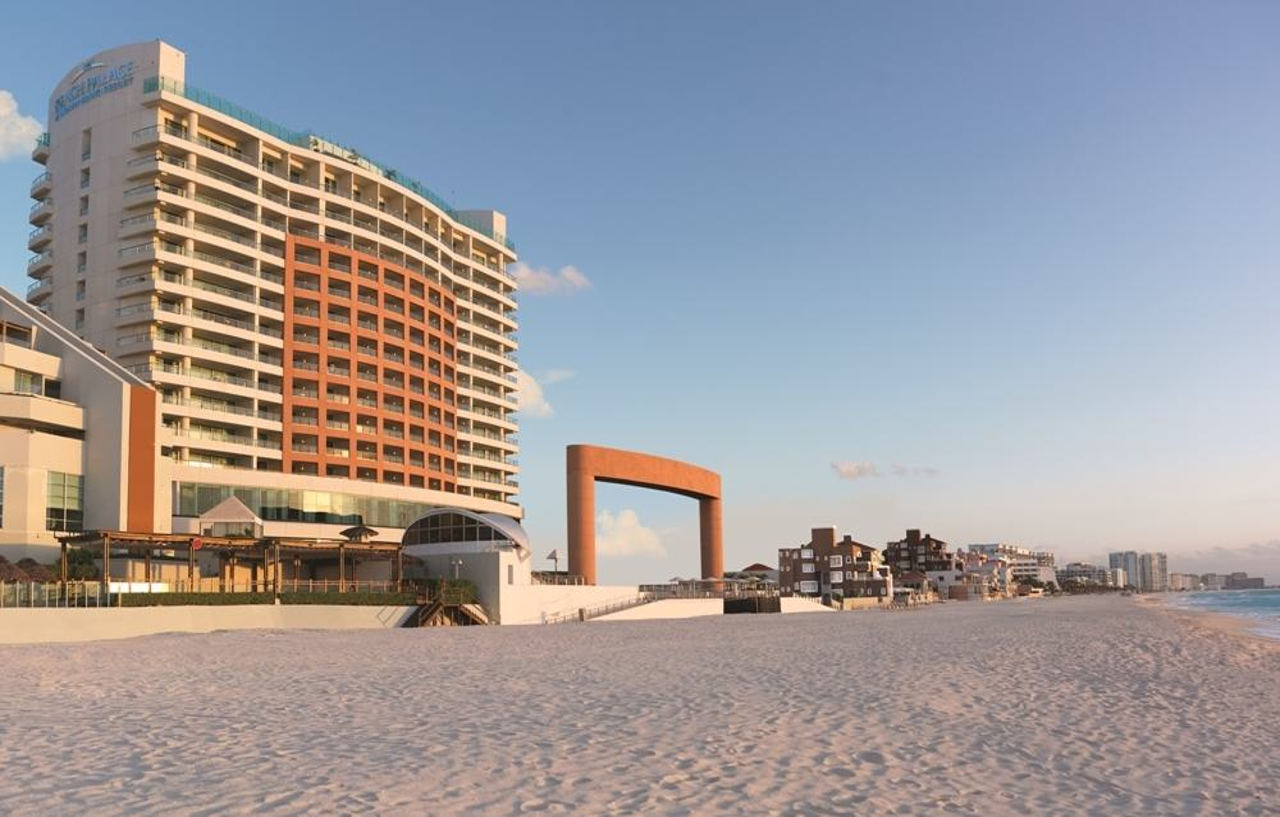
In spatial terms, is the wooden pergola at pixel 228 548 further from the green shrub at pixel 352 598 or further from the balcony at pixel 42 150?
the balcony at pixel 42 150

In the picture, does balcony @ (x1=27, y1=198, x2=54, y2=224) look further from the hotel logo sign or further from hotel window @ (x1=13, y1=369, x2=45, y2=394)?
hotel window @ (x1=13, y1=369, x2=45, y2=394)

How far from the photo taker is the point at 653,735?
15.3 metres

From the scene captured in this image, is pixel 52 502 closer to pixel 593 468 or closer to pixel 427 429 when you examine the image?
pixel 593 468

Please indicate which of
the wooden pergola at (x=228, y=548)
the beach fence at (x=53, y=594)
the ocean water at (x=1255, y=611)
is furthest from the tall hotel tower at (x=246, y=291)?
the ocean water at (x=1255, y=611)

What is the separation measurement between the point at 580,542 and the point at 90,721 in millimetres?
69589

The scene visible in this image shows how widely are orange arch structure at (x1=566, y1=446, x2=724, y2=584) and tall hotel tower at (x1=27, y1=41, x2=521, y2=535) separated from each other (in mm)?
18196

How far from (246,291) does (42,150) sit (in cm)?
2418

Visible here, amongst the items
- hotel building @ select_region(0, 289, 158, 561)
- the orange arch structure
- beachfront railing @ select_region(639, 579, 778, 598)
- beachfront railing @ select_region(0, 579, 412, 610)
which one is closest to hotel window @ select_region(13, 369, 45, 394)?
hotel building @ select_region(0, 289, 158, 561)

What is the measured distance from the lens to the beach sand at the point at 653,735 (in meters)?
11.6

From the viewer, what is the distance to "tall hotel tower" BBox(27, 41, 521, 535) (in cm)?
8519

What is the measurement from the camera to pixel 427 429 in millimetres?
105500

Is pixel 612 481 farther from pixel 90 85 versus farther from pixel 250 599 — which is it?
pixel 90 85

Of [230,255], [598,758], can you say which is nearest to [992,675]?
[598,758]

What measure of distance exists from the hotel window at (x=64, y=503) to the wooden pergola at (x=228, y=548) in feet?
5.08
